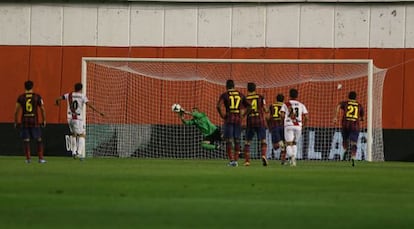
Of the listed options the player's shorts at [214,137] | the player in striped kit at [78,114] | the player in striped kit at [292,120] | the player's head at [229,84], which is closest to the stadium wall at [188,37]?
the player's shorts at [214,137]

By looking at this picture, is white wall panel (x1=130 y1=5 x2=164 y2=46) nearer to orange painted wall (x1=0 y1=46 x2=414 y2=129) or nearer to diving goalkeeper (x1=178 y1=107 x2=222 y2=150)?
orange painted wall (x1=0 y1=46 x2=414 y2=129)

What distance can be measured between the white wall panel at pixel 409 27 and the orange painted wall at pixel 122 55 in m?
0.23

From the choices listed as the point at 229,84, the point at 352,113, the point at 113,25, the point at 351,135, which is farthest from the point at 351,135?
the point at 113,25

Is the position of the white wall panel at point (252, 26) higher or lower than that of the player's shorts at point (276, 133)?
higher

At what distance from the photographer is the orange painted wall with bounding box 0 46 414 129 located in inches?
1388

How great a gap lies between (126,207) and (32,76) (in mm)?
24421

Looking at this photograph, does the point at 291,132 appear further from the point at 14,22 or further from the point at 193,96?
the point at 14,22

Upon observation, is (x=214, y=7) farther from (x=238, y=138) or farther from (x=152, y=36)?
(x=238, y=138)

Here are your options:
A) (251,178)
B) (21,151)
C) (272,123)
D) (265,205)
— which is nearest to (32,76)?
(21,151)

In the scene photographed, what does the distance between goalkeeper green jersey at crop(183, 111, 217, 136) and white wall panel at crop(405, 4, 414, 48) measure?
672 cm

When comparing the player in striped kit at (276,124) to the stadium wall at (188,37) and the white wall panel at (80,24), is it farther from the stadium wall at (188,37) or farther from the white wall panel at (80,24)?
the white wall panel at (80,24)

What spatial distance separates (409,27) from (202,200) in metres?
22.4

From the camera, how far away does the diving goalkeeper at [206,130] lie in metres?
33.9

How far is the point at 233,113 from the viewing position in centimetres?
2670
